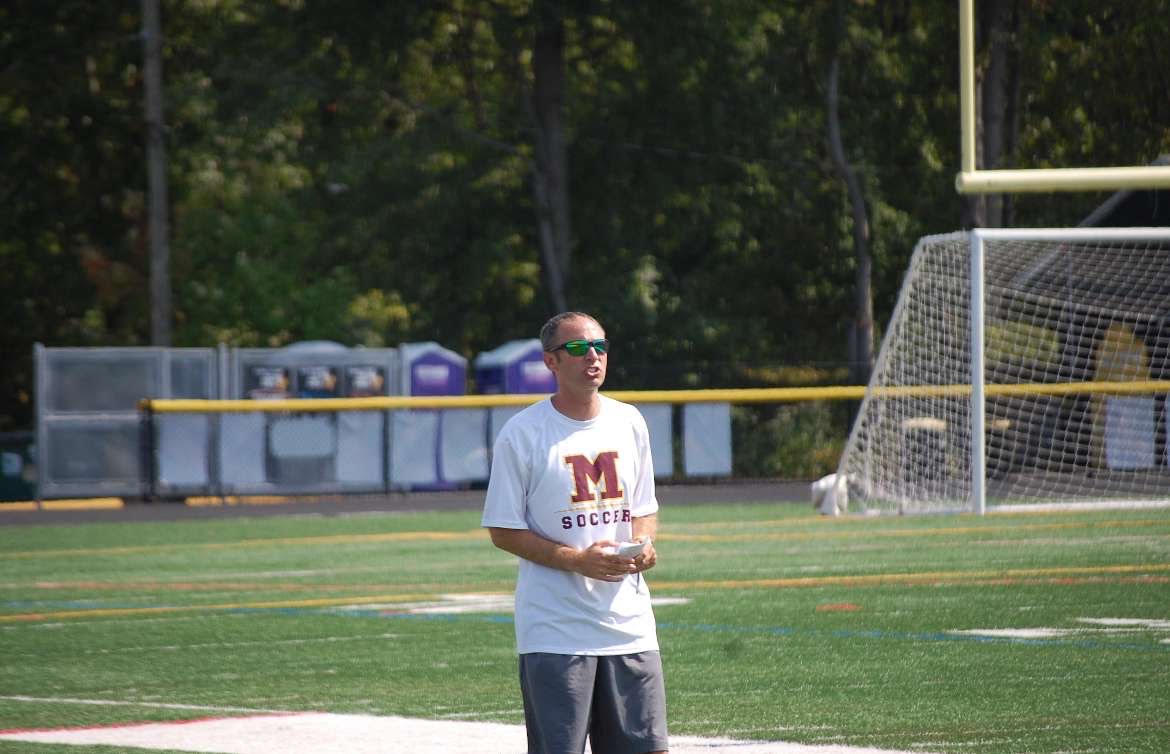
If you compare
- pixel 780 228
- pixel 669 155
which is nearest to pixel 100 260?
pixel 669 155

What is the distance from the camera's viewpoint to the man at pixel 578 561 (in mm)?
6156

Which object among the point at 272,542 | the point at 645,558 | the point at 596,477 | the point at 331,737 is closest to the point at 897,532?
the point at 272,542

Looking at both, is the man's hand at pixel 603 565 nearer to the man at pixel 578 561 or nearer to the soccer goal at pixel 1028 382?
the man at pixel 578 561

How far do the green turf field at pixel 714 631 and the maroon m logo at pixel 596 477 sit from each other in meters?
2.56

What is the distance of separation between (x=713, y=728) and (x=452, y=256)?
114 feet

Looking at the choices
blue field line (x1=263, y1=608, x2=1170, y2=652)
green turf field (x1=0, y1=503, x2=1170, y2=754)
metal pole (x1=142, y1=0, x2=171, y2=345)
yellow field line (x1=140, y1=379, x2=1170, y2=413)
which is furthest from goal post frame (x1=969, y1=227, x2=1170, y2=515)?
metal pole (x1=142, y1=0, x2=171, y2=345)

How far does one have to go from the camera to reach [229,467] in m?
28.4

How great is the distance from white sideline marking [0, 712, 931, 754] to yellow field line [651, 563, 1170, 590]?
659 cm

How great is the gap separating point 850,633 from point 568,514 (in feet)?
21.2

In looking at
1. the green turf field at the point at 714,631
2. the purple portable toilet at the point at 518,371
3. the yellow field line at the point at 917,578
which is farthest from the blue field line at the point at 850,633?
the purple portable toilet at the point at 518,371

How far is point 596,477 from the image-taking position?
20.7 feet

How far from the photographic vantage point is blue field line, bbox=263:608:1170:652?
11.5 m

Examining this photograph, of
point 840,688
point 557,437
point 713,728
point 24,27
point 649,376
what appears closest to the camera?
point 557,437

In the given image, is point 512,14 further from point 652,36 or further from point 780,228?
point 780,228
